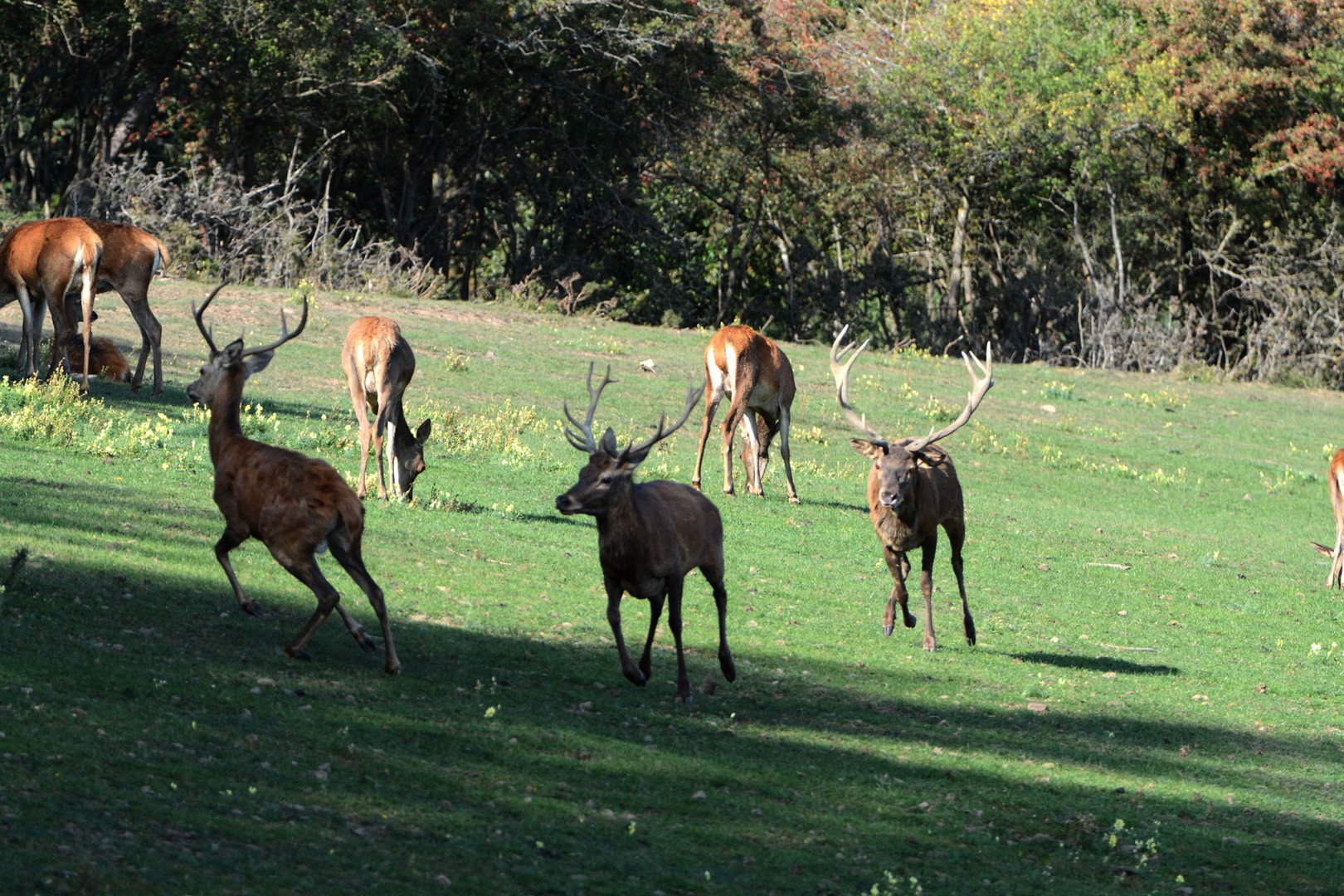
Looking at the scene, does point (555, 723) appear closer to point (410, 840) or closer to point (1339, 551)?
point (410, 840)

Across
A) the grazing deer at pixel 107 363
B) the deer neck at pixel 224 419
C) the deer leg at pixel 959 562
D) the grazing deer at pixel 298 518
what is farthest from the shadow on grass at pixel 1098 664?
the grazing deer at pixel 107 363

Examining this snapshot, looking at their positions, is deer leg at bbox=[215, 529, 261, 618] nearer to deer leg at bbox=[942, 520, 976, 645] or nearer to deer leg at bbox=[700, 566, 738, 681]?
deer leg at bbox=[700, 566, 738, 681]

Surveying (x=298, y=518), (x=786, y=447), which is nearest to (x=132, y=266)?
(x=786, y=447)

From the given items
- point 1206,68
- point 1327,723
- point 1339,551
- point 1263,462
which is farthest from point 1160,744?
point 1206,68

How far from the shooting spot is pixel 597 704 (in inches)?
364

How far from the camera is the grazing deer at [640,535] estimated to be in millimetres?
9250

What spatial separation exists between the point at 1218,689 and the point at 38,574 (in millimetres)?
7650

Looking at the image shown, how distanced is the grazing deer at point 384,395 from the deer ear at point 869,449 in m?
3.94

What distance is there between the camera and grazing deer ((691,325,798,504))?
59.8 feet

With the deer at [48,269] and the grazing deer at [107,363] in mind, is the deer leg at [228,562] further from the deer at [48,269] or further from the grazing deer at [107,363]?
the grazing deer at [107,363]

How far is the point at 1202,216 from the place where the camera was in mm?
37219

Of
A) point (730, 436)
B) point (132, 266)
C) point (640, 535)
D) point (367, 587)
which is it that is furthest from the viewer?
point (730, 436)

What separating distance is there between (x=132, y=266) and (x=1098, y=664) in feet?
35.2

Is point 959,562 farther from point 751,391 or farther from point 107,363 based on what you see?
point 107,363
